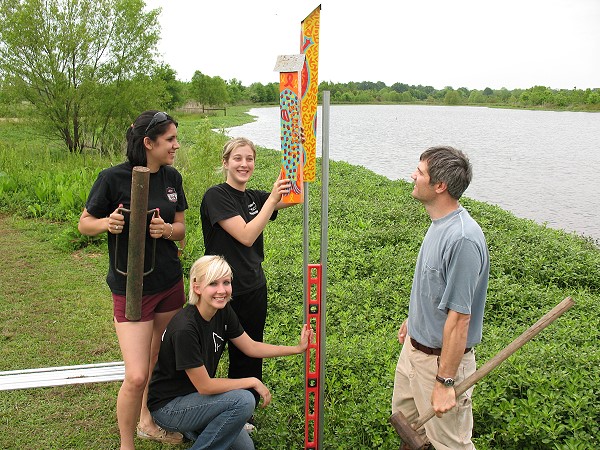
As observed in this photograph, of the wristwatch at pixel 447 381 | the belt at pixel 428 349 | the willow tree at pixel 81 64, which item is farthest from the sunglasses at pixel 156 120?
the willow tree at pixel 81 64

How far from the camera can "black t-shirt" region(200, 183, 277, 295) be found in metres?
3.29

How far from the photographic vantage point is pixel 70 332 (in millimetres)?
5496

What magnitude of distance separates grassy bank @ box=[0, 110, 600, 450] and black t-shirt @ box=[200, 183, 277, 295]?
1.09 m

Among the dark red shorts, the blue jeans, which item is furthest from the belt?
the dark red shorts

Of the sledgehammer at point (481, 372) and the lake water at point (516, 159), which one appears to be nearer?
the sledgehammer at point (481, 372)

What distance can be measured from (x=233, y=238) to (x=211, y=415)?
3.34ft

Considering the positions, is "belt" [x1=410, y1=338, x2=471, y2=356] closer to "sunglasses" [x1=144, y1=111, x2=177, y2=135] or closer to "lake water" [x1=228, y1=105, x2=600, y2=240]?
"sunglasses" [x1=144, y1=111, x2=177, y2=135]

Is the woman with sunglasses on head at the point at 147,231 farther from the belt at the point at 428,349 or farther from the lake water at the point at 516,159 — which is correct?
the lake water at the point at 516,159

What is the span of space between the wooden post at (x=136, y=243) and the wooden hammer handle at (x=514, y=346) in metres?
1.71

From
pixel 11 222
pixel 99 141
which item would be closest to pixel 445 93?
pixel 99 141

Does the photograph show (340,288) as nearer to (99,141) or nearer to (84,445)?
(84,445)

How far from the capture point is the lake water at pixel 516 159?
16.1 metres

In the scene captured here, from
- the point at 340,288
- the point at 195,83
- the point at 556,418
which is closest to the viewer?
the point at 556,418

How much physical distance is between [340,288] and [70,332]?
113 inches
